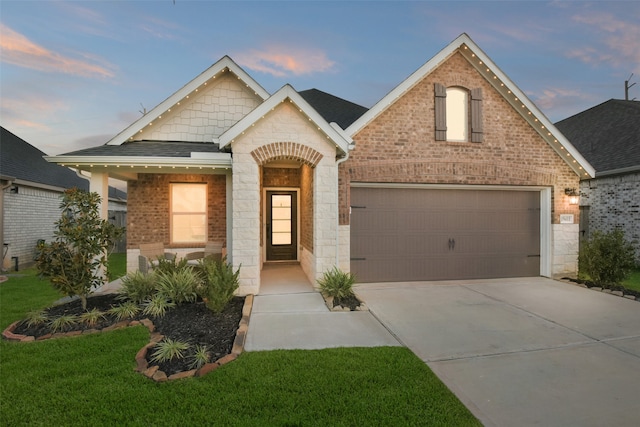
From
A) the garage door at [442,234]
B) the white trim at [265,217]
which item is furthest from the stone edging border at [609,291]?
the white trim at [265,217]

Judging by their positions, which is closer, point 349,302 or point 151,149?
point 349,302

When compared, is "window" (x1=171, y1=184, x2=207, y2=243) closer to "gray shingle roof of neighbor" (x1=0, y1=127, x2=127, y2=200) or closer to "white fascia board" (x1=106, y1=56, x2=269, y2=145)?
"white fascia board" (x1=106, y1=56, x2=269, y2=145)

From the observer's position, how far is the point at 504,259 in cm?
862

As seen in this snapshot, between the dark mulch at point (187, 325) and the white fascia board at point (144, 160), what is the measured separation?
2924 mm

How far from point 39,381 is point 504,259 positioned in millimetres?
9850

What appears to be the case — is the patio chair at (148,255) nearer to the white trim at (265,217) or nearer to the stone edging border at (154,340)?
the stone edging border at (154,340)

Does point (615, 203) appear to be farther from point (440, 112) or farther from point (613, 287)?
point (440, 112)

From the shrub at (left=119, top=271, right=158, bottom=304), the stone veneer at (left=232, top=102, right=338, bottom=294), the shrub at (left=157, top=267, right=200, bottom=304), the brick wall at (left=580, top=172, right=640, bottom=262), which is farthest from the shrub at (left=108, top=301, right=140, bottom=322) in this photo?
the brick wall at (left=580, top=172, right=640, bottom=262)

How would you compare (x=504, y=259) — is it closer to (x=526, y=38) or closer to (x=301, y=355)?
(x=301, y=355)

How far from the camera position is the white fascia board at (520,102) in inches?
312

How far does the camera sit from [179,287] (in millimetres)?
5621

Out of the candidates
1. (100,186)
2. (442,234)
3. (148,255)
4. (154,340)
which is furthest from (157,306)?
(442,234)

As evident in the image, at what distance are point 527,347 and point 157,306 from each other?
5.71m

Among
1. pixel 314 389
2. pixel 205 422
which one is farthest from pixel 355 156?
Answer: pixel 205 422
